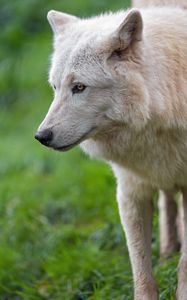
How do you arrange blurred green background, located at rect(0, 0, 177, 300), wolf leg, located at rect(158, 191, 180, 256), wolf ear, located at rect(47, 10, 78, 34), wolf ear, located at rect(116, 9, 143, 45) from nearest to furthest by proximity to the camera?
wolf ear, located at rect(116, 9, 143, 45) < wolf ear, located at rect(47, 10, 78, 34) < blurred green background, located at rect(0, 0, 177, 300) < wolf leg, located at rect(158, 191, 180, 256)

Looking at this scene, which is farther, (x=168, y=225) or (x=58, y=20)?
(x=168, y=225)

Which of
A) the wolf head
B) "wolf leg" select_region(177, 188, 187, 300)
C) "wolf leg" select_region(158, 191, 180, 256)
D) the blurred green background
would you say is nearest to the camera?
the wolf head

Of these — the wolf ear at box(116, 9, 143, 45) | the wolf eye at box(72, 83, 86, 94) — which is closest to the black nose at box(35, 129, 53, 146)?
the wolf eye at box(72, 83, 86, 94)

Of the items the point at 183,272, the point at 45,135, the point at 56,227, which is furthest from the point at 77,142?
the point at 56,227

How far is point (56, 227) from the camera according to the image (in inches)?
302

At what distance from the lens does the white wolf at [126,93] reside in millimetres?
5020

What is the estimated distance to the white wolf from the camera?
16.5 ft

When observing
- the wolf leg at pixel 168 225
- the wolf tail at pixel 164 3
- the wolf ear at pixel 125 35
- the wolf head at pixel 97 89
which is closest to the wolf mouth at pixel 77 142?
the wolf head at pixel 97 89

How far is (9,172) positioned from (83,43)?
475 centimetres

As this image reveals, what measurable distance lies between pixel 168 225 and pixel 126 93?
2126mm

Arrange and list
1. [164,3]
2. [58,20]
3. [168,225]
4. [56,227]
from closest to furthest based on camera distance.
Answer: [58,20] < [164,3] < [168,225] < [56,227]

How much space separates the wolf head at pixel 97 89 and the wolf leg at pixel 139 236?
0.76 metres

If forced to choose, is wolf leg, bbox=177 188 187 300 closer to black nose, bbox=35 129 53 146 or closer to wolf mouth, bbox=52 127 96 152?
wolf mouth, bbox=52 127 96 152

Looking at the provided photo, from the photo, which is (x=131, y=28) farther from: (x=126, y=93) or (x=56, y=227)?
(x=56, y=227)
